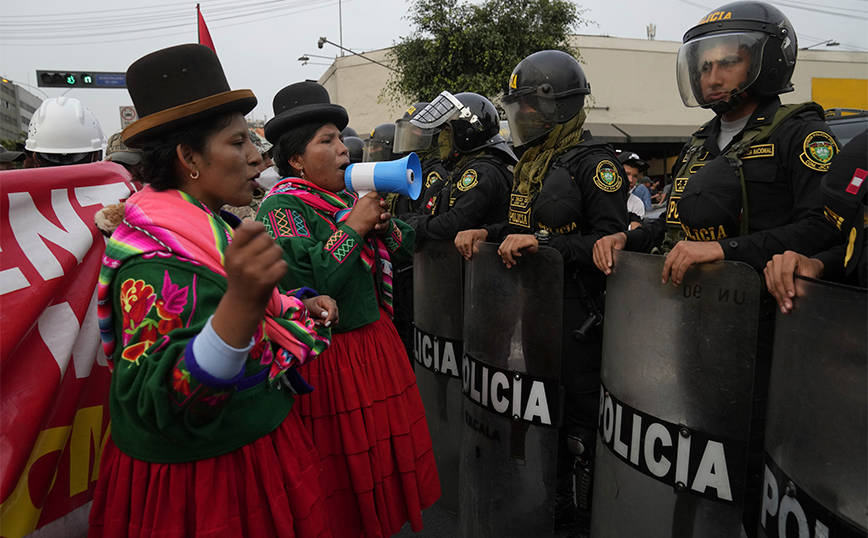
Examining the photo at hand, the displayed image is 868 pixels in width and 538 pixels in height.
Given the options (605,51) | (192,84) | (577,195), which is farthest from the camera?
(605,51)

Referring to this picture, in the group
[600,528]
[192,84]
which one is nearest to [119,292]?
[192,84]

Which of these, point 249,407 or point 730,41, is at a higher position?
point 730,41

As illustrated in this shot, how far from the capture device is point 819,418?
4.28 feet

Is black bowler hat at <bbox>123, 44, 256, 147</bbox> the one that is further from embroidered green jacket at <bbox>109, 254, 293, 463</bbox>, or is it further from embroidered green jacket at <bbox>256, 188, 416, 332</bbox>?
embroidered green jacket at <bbox>256, 188, 416, 332</bbox>

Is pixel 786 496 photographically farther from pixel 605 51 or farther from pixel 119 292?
pixel 605 51

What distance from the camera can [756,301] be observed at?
163cm

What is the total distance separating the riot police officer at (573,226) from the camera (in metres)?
2.72

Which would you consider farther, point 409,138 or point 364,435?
point 409,138

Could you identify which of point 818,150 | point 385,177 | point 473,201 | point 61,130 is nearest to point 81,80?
point 61,130

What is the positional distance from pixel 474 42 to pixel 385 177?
1809cm

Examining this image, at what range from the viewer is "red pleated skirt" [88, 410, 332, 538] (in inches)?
59.2

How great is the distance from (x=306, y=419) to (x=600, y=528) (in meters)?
1.19

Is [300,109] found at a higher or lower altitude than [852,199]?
higher

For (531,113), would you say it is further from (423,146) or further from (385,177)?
(423,146)
